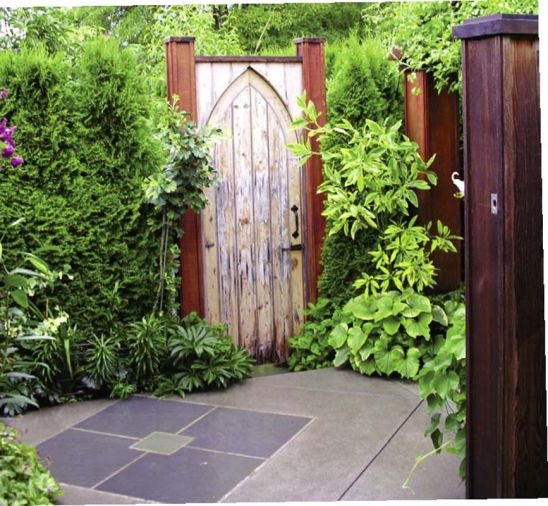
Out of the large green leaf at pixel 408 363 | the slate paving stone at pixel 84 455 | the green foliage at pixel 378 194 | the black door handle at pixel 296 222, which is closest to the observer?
the slate paving stone at pixel 84 455

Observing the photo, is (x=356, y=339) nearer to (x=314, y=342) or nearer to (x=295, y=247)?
(x=314, y=342)

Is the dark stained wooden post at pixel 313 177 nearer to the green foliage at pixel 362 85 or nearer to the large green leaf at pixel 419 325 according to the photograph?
the green foliage at pixel 362 85

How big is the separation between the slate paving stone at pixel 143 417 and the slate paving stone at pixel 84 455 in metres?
0.11

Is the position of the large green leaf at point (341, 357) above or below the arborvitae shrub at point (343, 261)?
below

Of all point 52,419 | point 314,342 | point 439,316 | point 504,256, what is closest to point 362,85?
point 439,316

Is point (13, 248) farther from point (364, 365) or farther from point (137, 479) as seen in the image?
point (364, 365)

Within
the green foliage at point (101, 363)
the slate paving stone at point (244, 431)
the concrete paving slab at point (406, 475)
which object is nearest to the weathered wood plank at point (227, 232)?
the green foliage at point (101, 363)

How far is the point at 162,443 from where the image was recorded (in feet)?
A: 13.5

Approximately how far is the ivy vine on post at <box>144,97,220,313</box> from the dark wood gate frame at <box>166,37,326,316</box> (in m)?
0.16

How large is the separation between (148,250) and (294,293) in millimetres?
1120

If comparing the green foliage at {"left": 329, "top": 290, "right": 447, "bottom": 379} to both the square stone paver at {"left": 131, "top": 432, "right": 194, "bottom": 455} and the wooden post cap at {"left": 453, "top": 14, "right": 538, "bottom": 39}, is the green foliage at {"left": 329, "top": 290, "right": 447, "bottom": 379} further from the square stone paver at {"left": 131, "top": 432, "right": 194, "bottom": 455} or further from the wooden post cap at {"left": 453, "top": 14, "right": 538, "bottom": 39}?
the wooden post cap at {"left": 453, "top": 14, "right": 538, "bottom": 39}

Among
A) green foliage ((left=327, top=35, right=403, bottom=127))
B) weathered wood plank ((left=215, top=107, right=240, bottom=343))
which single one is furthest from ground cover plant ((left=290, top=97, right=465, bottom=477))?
weathered wood plank ((left=215, top=107, right=240, bottom=343))

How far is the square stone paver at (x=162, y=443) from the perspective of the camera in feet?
13.2

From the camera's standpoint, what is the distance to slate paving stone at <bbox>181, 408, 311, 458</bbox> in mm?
Answer: 4051
